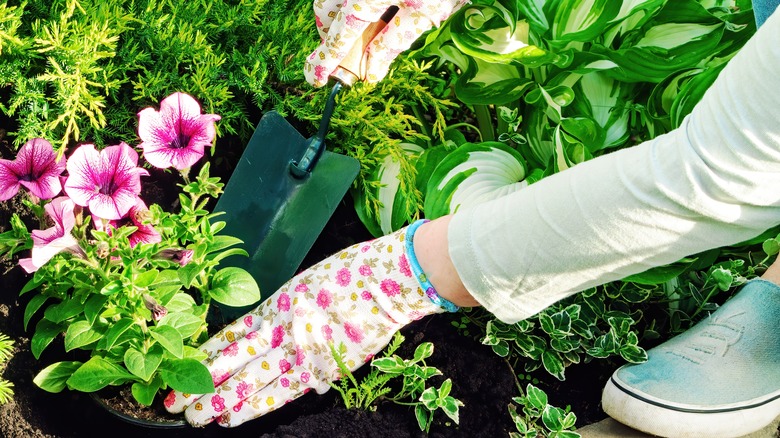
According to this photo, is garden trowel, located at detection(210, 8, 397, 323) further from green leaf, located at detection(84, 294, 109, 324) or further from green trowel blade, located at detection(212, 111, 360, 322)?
green leaf, located at detection(84, 294, 109, 324)

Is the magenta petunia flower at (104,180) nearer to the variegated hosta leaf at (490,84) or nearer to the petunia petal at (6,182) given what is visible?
the petunia petal at (6,182)

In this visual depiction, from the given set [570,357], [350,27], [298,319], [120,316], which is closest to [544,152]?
[570,357]

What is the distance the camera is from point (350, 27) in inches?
53.7

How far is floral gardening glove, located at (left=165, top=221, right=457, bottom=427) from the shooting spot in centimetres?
132

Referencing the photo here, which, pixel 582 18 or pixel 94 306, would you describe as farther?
pixel 582 18

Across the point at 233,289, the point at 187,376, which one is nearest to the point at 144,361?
the point at 187,376

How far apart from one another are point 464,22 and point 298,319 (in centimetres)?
76

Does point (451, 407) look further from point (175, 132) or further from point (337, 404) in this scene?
point (175, 132)

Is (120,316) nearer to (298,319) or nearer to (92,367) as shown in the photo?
(92,367)

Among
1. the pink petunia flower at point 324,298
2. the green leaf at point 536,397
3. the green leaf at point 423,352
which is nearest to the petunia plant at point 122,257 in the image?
the pink petunia flower at point 324,298

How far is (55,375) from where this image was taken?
1.28 meters

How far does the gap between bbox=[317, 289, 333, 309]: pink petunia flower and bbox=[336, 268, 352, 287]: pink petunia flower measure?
0.03 meters

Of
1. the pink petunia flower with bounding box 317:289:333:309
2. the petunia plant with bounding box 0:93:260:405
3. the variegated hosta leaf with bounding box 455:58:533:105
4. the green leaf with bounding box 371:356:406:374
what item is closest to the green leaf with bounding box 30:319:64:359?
the petunia plant with bounding box 0:93:260:405

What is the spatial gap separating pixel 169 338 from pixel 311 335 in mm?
278
